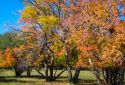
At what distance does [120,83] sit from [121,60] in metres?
7.01

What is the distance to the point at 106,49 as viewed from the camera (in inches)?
1251

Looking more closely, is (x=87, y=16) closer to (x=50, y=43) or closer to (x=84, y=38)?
(x=84, y=38)

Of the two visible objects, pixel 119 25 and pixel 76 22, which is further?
pixel 76 22

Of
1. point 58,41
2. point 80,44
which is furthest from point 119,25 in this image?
point 58,41

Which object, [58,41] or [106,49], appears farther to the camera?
[58,41]

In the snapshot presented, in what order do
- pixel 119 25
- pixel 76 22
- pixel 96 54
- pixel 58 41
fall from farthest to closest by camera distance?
pixel 58 41 → pixel 76 22 → pixel 96 54 → pixel 119 25

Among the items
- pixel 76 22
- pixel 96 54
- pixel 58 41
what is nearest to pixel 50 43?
pixel 58 41

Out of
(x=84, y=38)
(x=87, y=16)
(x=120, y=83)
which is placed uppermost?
(x=87, y=16)

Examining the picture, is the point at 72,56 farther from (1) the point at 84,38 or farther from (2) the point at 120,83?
(1) the point at 84,38

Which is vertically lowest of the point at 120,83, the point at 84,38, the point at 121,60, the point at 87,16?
the point at 120,83

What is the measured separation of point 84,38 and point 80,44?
1218 mm

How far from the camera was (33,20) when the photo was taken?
49.2 m

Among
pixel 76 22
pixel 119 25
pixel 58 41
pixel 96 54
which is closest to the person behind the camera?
pixel 119 25

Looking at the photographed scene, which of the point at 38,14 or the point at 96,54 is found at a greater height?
the point at 38,14
